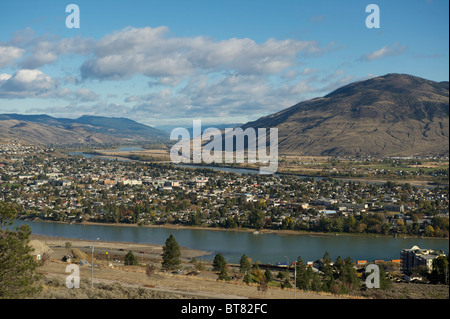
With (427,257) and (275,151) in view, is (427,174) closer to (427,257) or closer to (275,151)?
(427,257)

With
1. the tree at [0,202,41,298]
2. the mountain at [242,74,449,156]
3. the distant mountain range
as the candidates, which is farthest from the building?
the mountain at [242,74,449,156]

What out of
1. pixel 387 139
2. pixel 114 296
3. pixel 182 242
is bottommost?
pixel 182 242

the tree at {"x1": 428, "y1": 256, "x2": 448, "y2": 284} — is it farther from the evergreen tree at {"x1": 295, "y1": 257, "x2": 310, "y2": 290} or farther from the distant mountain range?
the distant mountain range

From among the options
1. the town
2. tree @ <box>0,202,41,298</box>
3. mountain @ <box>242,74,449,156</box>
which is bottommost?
the town

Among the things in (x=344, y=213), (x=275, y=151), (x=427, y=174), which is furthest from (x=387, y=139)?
(x=344, y=213)

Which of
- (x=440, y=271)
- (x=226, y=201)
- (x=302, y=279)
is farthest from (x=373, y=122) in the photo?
(x=302, y=279)
